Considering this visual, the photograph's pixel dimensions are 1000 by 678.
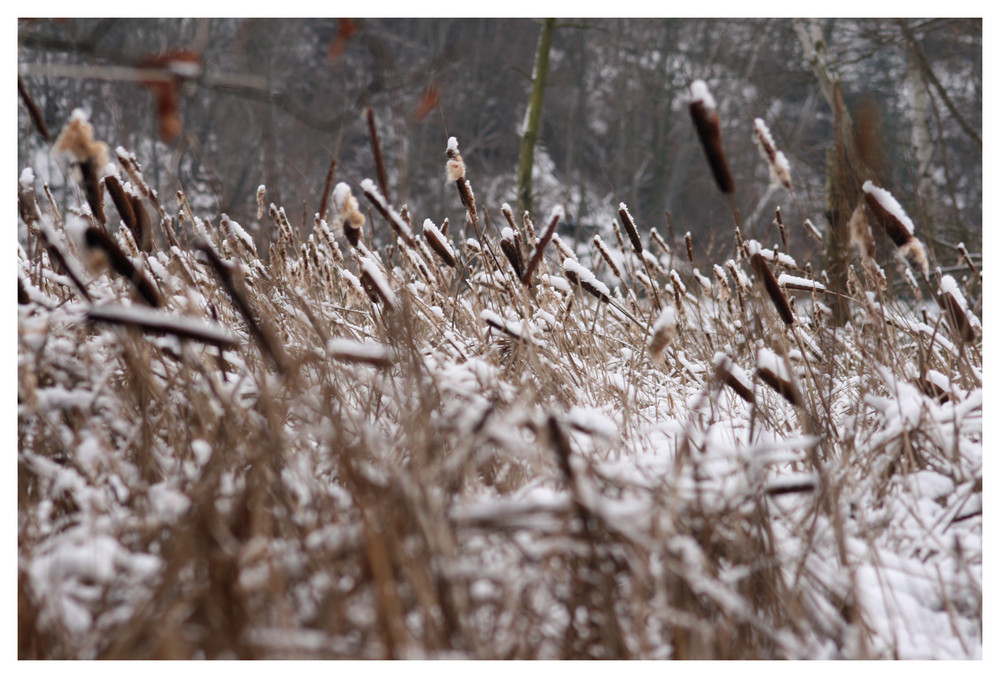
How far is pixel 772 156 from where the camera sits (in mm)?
1028

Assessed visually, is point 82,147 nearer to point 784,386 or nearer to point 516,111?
point 784,386

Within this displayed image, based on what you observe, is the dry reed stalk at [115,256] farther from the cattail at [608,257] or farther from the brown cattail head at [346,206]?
the cattail at [608,257]

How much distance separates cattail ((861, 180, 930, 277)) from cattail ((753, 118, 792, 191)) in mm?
129

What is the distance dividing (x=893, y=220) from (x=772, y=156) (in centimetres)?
21

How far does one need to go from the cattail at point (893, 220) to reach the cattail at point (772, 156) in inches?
5.1

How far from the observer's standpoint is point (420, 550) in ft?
2.10

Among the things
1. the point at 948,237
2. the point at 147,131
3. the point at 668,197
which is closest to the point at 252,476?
the point at 948,237

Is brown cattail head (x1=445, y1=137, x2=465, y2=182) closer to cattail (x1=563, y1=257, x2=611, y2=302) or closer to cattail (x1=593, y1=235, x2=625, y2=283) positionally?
cattail (x1=563, y1=257, x2=611, y2=302)

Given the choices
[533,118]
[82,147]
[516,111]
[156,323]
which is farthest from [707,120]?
[516,111]

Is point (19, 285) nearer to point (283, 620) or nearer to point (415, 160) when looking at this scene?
point (283, 620)

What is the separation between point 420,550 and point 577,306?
164 cm

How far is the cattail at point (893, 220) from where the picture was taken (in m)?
1.02

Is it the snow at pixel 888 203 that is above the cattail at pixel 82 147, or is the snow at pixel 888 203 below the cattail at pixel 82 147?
below

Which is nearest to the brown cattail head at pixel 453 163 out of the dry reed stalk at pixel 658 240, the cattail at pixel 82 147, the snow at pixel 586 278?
the snow at pixel 586 278
